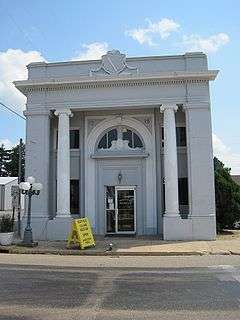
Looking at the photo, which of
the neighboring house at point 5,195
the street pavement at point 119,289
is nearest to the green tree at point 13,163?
the neighboring house at point 5,195

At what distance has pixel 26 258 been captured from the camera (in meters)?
15.4

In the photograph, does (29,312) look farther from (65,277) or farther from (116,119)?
(116,119)

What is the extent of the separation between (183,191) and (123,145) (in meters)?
3.80

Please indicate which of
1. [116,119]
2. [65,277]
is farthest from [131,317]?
[116,119]

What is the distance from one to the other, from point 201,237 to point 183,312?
43.7 feet

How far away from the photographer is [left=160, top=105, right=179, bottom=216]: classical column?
68.1ft

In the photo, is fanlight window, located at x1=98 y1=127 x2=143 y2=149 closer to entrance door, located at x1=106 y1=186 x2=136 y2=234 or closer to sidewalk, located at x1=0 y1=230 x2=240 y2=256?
entrance door, located at x1=106 y1=186 x2=136 y2=234

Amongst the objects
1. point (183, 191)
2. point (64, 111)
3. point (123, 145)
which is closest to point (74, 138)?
point (64, 111)

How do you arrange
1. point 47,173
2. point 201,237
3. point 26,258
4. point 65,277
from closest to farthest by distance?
point 65,277, point 26,258, point 201,237, point 47,173

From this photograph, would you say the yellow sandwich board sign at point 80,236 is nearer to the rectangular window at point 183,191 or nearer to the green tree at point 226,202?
the rectangular window at point 183,191

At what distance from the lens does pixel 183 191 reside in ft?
73.7

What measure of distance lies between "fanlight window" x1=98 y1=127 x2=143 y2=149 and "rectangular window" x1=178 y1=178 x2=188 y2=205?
270 cm

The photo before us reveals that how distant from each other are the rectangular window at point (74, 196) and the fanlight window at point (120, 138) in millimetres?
2280

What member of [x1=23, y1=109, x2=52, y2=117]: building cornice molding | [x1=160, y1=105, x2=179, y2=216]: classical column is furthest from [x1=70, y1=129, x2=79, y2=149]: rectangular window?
[x1=160, y1=105, x2=179, y2=216]: classical column
